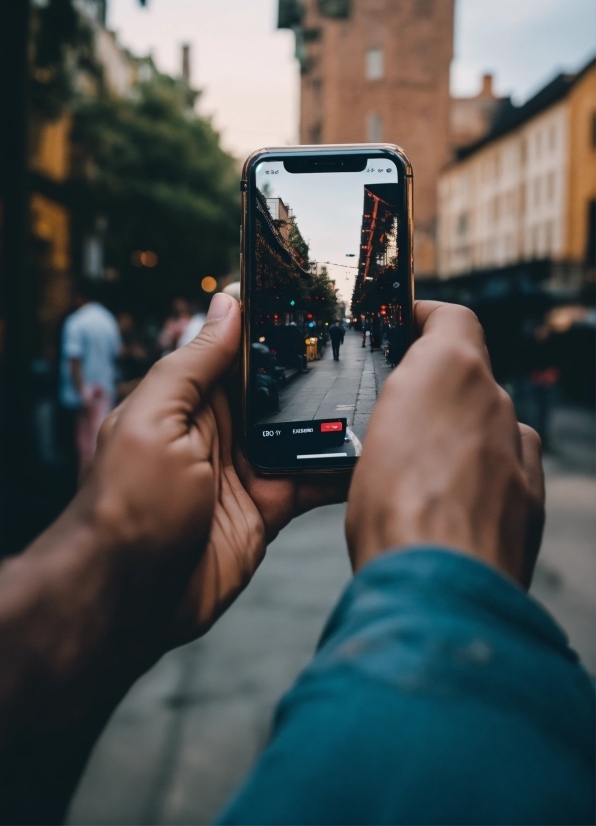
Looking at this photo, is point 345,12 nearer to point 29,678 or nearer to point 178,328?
point 29,678

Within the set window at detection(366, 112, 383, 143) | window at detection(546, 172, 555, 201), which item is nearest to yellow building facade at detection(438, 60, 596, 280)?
window at detection(546, 172, 555, 201)

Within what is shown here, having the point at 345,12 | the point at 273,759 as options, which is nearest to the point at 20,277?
the point at 345,12

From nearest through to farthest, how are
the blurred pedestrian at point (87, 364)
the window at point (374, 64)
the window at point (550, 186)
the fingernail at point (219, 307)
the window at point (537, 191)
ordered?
the fingernail at point (219, 307) → the window at point (374, 64) → the blurred pedestrian at point (87, 364) → the window at point (537, 191) → the window at point (550, 186)

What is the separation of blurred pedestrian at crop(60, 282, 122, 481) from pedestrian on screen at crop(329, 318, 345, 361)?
539 centimetres

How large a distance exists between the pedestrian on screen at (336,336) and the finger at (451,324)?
104 millimetres

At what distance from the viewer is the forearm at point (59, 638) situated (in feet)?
3.12

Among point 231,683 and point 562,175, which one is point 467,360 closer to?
point 231,683

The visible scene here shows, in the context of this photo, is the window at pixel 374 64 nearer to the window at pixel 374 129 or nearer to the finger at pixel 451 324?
the window at pixel 374 129

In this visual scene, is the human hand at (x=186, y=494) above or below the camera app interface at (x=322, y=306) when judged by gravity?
below

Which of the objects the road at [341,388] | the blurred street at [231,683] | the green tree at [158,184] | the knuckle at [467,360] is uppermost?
the green tree at [158,184]

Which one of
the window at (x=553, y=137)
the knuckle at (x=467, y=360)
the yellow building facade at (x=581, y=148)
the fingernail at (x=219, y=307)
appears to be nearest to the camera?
the knuckle at (x=467, y=360)

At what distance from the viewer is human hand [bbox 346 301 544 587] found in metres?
0.72

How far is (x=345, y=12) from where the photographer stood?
249 centimetres

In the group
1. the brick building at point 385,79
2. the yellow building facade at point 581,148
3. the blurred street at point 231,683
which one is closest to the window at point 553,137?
the yellow building facade at point 581,148
